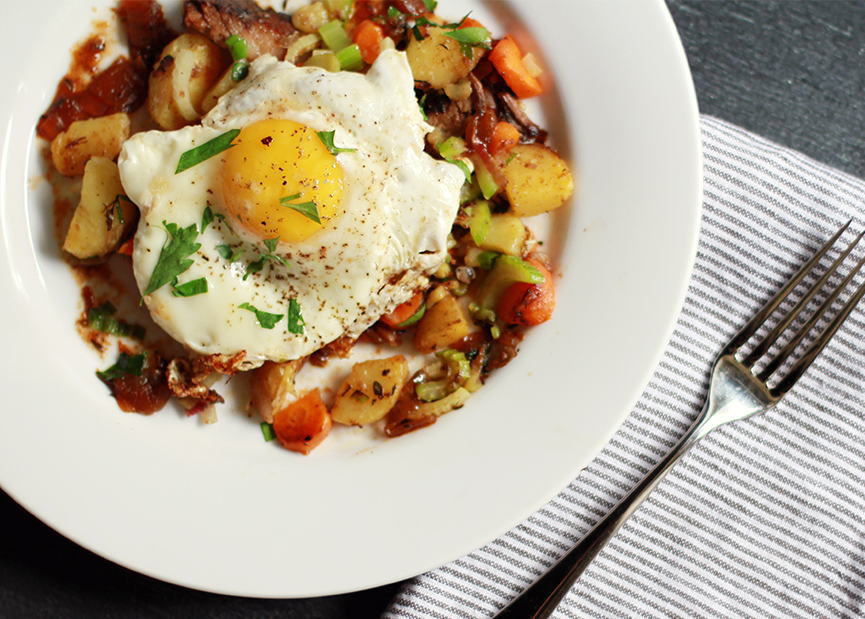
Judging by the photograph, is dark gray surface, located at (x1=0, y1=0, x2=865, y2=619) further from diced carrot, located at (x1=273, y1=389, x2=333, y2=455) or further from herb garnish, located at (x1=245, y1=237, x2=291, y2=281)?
diced carrot, located at (x1=273, y1=389, x2=333, y2=455)

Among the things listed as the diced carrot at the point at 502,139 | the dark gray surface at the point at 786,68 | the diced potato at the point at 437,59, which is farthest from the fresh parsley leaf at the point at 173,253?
the dark gray surface at the point at 786,68

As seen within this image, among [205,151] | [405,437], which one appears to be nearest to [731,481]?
[405,437]

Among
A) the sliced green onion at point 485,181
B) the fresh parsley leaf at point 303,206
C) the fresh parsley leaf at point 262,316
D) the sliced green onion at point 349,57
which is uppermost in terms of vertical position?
the sliced green onion at point 349,57

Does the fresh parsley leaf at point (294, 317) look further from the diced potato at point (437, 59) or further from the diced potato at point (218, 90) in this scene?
the diced potato at point (437, 59)

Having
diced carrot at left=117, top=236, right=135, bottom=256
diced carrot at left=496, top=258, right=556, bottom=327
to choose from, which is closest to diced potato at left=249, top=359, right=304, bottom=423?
diced carrot at left=117, top=236, right=135, bottom=256

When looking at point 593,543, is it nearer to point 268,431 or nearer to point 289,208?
point 268,431
